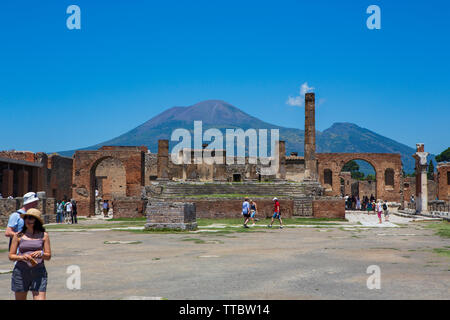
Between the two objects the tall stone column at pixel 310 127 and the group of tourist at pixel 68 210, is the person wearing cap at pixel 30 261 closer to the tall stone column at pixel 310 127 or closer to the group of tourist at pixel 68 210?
the group of tourist at pixel 68 210

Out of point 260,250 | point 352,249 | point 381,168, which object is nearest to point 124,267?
point 260,250

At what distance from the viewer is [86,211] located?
4159 cm

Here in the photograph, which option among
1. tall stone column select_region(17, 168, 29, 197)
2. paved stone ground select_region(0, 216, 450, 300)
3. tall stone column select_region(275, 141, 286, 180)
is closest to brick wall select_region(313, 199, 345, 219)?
paved stone ground select_region(0, 216, 450, 300)

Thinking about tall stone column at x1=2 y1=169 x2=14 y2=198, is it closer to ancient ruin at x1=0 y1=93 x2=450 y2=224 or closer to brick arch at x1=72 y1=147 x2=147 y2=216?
ancient ruin at x1=0 y1=93 x2=450 y2=224

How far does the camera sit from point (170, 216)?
19125 millimetres

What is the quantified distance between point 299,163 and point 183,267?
50297 millimetres

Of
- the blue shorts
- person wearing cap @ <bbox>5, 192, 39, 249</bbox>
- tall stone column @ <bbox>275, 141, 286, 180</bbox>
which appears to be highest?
tall stone column @ <bbox>275, 141, 286, 180</bbox>

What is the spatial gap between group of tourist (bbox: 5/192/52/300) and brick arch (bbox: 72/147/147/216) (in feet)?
117

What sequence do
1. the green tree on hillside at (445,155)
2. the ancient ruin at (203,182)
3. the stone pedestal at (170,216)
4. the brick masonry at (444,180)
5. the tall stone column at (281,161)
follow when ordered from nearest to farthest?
the stone pedestal at (170,216)
the ancient ruin at (203,182)
the tall stone column at (281,161)
the brick masonry at (444,180)
the green tree on hillside at (445,155)

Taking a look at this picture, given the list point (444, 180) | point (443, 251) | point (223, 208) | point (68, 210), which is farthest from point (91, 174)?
point (444, 180)

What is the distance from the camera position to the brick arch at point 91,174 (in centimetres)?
4147

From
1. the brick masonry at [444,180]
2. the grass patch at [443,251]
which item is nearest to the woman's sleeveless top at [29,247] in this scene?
the grass patch at [443,251]

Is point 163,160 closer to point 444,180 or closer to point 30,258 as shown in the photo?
point 444,180

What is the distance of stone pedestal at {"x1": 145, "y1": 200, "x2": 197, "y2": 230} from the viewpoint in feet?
62.3
